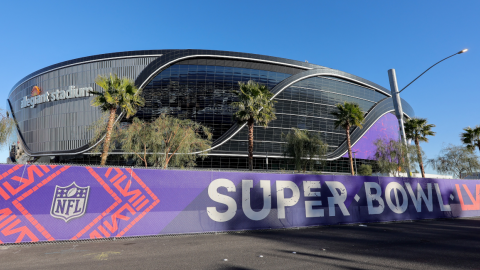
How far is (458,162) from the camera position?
32.2 metres

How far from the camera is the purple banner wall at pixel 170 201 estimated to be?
709cm

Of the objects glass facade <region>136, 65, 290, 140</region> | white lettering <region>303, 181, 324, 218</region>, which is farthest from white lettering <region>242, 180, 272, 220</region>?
glass facade <region>136, 65, 290, 140</region>

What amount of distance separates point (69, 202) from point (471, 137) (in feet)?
130

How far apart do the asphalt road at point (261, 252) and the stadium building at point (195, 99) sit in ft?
100.0

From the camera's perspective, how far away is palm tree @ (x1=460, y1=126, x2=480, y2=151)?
97.3 feet

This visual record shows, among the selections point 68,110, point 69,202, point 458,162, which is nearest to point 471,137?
point 458,162

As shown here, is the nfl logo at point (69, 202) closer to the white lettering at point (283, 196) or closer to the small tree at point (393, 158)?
the white lettering at point (283, 196)

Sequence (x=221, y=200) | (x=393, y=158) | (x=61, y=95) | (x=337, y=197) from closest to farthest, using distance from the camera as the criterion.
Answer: (x=221, y=200) < (x=337, y=197) < (x=393, y=158) < (x=61, y=95)

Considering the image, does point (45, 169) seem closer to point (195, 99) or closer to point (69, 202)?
point (69, 202)

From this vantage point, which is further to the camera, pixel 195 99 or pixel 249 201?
pixel 195 99

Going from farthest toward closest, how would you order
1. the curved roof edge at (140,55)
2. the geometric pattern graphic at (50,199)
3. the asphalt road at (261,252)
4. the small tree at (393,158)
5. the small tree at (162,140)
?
1. the curved roof edge at (140,55)
2. the small tree at (393,158)
3. the small tree at (162,140)
4. the geometric pattern graphic at (50,199)
5. the asphalt road at (261,252)

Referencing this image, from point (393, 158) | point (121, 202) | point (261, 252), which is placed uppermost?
point (393, 158)

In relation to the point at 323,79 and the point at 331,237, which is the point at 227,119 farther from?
the point at 331,237

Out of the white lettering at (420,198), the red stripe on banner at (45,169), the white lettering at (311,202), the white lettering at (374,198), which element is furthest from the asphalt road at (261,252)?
the white lettering at (420,198)
